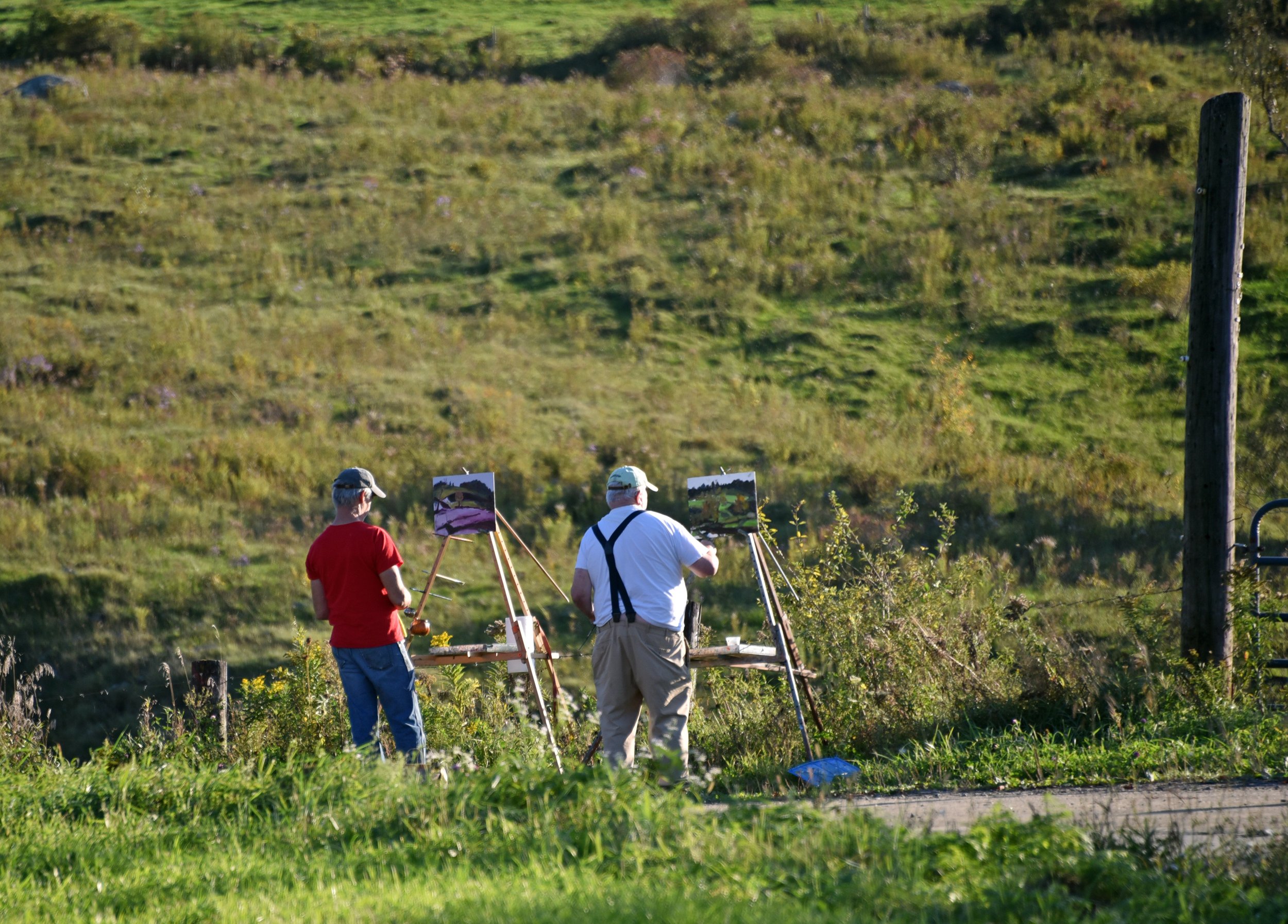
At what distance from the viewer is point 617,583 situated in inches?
264

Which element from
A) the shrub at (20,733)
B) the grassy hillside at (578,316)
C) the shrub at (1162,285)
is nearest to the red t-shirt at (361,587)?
the shrub at (20,733)

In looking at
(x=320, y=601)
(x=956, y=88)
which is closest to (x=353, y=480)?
(x=320, y=601)

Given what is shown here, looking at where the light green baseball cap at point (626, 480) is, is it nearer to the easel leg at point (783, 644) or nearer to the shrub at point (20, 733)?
the easel leg at point (783, 644)

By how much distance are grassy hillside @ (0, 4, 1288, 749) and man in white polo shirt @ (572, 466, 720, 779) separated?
491cm

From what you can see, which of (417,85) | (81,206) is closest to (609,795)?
(81,206)

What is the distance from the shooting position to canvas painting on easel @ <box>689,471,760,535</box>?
26.2 feet

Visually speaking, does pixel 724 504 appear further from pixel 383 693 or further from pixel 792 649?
pixel 383 693

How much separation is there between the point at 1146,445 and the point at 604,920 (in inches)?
613

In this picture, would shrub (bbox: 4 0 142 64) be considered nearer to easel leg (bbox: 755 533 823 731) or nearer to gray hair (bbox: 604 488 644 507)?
easel leg (bbox: 755 533 823 731)

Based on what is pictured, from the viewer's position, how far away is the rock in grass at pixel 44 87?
3203cm

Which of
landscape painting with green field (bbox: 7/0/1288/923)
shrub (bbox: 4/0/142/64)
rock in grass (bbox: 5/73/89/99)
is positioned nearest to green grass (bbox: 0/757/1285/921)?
landscape painting with green field (bbox: 7/0/1288/923)

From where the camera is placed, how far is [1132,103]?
29281 mm

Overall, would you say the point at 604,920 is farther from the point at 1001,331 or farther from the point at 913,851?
the point at 1001,331

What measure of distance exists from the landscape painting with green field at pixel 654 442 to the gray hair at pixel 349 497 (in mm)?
53
